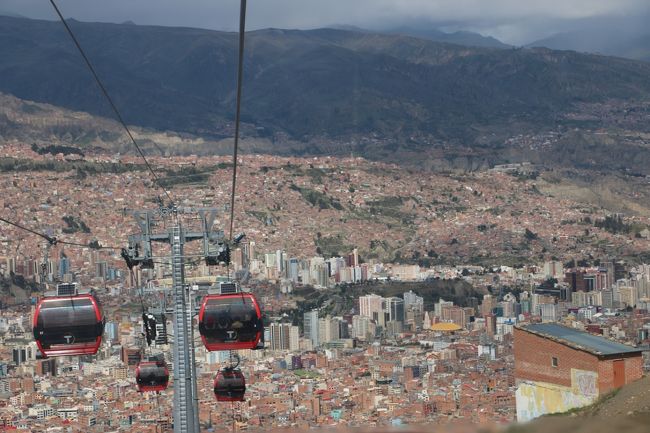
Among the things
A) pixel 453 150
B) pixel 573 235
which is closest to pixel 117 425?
pixel 573 235

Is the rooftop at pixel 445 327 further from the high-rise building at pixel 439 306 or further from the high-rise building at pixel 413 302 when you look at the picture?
the high-rise building at pixel 413 302

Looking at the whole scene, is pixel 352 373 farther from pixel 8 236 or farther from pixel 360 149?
pixel 360 149

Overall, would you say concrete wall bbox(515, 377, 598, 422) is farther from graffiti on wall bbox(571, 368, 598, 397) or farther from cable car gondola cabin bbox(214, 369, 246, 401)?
cable car gondola cabin bbox(214, 369, 246, 401)

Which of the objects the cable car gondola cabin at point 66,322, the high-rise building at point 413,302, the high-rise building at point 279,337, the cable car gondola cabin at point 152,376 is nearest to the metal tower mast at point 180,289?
the cable car gondola cabin at point 152,376

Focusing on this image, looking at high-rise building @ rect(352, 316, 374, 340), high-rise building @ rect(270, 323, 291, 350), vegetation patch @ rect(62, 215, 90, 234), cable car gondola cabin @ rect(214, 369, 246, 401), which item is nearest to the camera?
cable car gondola cabin @ rect(214, 369, 246, 401)

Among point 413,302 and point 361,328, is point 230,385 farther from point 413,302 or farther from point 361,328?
point 413,302

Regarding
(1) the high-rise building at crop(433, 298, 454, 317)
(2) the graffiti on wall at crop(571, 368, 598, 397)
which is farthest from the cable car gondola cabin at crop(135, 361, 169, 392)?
(1) the high-rise building at crop(433, 298, 454, 317)

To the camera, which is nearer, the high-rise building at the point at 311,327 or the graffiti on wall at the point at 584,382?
the graffiti on wall at the point at 584,382
